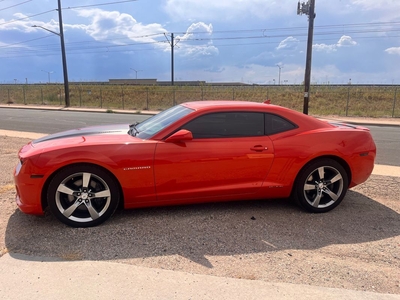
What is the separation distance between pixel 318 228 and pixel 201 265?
1.56 meters

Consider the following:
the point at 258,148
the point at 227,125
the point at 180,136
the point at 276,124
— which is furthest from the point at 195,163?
the point at 276,124

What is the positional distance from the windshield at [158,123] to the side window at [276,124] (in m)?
0.96

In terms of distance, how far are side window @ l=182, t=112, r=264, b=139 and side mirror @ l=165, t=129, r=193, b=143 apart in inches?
6.9

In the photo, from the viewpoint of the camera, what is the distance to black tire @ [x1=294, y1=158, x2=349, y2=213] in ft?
13.1

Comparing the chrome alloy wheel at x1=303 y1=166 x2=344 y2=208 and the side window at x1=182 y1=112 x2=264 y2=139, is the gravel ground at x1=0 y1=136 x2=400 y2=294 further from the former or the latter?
the side window at x1=182 y1=112 x2=264 y2=139

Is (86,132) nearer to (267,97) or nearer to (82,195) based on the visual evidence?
(82,195)

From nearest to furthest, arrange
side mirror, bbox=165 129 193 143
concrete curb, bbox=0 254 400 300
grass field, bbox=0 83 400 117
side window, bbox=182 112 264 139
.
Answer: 1. concrete curb, bbox=0 254 400 300
2. side mirror, bbox=165 129 193 143
3. side window, bbox=182 112 264 139
4. grass field, bbox=0 83 400 117

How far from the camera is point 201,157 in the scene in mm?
3650

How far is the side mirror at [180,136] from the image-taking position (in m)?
3.56

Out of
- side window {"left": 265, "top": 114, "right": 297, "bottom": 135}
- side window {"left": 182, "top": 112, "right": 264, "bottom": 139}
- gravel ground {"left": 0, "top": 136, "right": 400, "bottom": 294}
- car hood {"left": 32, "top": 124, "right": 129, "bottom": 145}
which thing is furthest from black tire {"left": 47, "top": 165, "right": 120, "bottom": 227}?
side window {"left": 265, "top": 114, "right": 297, "bottom": 135}

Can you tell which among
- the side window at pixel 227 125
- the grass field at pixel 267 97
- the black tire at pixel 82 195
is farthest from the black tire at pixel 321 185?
the grass field at pixel 267 97

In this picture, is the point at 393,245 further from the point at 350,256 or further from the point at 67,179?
the point at 67,179

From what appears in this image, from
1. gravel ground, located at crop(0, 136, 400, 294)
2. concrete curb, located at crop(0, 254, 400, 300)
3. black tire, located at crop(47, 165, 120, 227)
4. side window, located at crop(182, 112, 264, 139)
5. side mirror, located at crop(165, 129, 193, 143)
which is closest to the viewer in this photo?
concrete curb, located at crop(0, 254, 400, 300)

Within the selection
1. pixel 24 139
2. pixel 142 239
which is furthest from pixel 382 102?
pixel 142 239
